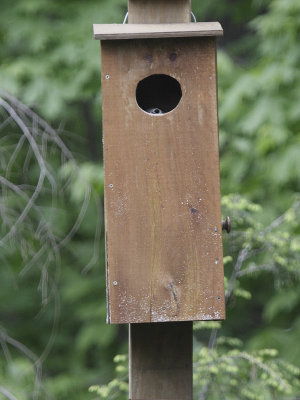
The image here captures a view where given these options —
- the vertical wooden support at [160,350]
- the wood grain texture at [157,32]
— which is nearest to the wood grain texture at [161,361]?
the vertical wooden support at [160,350]

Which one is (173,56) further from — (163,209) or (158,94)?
(163,209)

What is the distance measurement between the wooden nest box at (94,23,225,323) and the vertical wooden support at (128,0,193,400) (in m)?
0.18

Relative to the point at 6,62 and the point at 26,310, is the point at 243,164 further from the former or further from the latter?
the point at 26,310

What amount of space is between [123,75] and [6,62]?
123 inches

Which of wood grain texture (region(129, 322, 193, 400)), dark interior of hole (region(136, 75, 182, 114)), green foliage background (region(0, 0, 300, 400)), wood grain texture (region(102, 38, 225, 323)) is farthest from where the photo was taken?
green foliage background (region(0, 0, 300, 400))

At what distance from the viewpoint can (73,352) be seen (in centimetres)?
707

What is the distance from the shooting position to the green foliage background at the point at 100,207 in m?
3.49

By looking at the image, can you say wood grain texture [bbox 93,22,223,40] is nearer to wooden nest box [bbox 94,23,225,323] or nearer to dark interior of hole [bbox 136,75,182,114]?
wooden nest box [bbox 94,23,225,323]

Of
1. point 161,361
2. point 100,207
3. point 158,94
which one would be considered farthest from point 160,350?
point 100,207

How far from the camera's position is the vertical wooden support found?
253 cm

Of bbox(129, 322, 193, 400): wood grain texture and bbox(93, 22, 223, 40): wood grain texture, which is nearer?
bbox(93, 22, 223, 40): wood grain texture

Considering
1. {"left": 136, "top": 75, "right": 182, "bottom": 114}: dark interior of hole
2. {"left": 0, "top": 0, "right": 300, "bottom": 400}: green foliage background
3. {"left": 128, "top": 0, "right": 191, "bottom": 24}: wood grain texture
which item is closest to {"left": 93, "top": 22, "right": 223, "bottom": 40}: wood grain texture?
{"left": 128, "top": 0, "right": 191, "bottom": 24}: wood grain texture

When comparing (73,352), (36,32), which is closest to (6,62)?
(36,32)

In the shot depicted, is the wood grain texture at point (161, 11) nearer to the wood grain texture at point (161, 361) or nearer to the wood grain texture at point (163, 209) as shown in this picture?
the wood grain texture at point (163, 209)
